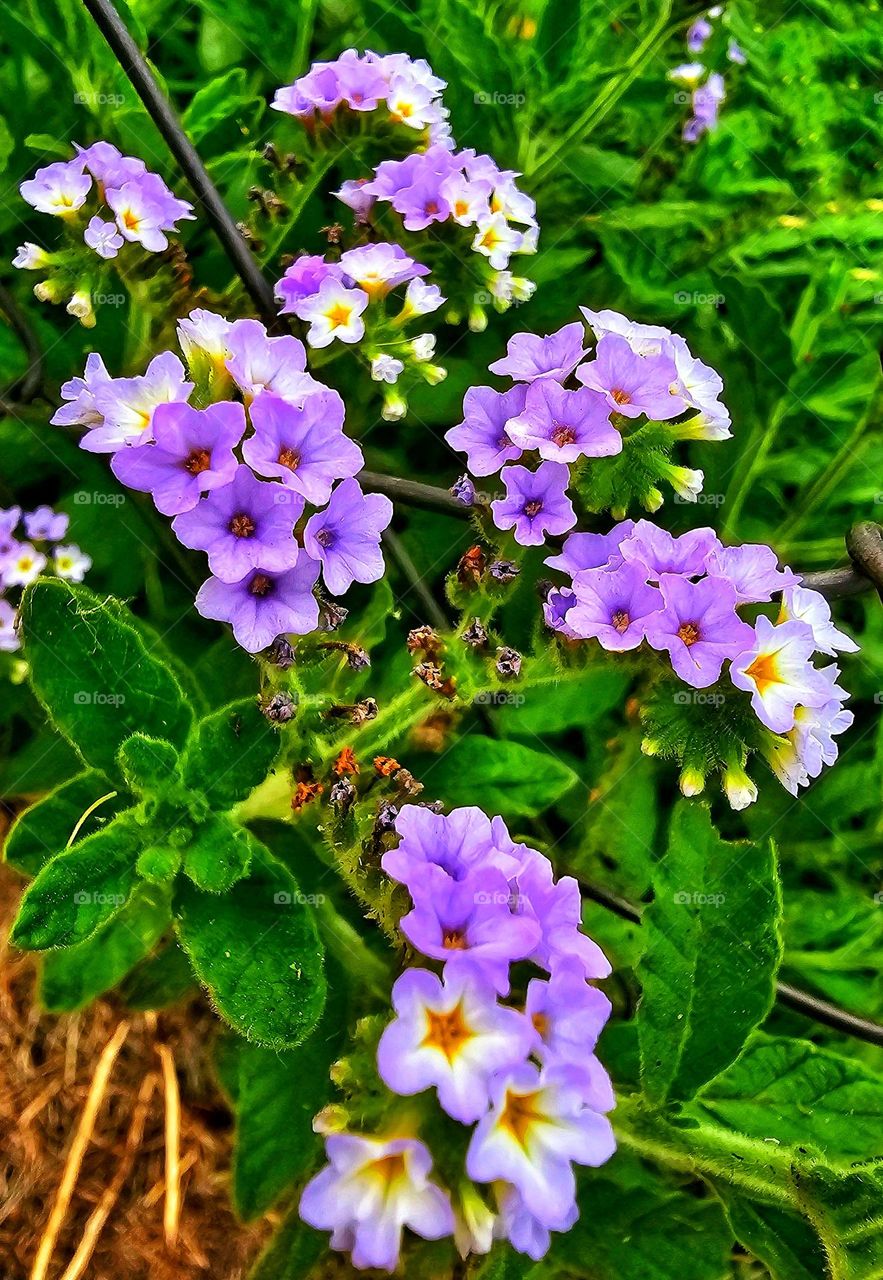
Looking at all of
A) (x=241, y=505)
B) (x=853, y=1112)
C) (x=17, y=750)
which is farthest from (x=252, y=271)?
(x=853, y=1112)

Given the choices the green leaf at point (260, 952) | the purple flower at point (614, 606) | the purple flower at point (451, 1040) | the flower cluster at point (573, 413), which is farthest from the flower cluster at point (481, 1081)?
the flower cluster at point (573, 413)

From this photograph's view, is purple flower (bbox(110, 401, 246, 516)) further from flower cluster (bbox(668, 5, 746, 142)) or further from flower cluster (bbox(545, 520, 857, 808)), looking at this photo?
flower cluster (bbox(668, 5, 746, 142))

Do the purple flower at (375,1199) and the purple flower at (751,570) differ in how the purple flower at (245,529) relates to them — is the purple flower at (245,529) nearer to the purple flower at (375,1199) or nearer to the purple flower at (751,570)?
the purple flower at (751,570)

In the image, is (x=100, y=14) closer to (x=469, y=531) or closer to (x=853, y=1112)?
(x=469, y=531)

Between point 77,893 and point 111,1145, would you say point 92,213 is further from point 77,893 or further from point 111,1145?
point 111,1145

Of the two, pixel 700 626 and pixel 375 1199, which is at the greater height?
pixel 700 626

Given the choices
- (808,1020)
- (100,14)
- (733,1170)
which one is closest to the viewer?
(733,1170)

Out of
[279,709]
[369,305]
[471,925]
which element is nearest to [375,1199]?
[471,925]
